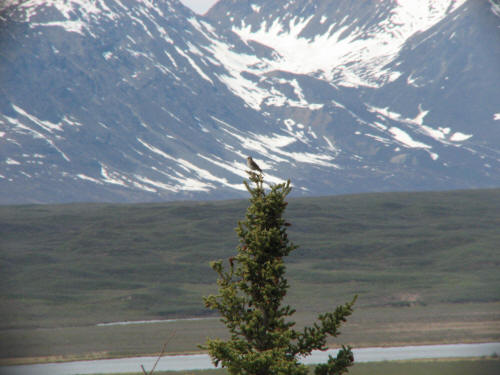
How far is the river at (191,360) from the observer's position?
7306cm

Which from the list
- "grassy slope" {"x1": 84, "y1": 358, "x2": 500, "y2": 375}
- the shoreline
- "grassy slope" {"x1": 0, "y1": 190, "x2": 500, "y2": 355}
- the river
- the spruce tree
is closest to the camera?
the spruce tree

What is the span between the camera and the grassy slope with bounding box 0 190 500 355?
111000 millimetres

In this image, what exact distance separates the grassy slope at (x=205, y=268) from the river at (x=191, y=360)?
581 cm

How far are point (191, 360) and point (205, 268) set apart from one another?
6608 cm

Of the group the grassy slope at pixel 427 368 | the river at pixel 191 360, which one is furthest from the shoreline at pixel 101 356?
the grassy slope at pixel 427 368

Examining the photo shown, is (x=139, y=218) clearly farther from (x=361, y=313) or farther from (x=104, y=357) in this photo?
(x=104, y=357)

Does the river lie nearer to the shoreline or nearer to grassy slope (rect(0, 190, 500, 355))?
the shoreline

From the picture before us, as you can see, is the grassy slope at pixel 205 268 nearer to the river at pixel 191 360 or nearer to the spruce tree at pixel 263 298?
the river at pixel 191 360

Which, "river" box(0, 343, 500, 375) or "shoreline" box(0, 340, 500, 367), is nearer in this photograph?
"river" box(0, 343, 500, 375)

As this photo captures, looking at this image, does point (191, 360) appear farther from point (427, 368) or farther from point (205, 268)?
point (205, 268)

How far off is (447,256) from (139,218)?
77926mm

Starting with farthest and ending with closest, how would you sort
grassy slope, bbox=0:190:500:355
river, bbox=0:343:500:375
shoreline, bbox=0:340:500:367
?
grassy slope, bbox=0:190:500:355
shoreline, bbox=0:340:500:367
river, bbox=0:343:500:375

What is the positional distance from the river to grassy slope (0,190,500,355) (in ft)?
19.1

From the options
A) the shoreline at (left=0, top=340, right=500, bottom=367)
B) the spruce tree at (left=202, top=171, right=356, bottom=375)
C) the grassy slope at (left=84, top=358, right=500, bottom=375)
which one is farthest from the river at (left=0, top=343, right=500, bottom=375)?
the spruce tree at (left=202, top=171, right=356, bottom=375)
